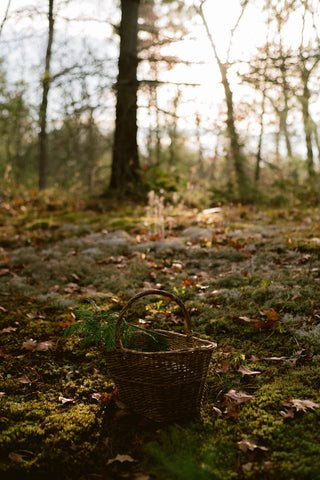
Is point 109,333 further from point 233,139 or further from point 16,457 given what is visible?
point 233,139

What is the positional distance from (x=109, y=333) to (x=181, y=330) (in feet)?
4.74

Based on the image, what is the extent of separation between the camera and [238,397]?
290cm

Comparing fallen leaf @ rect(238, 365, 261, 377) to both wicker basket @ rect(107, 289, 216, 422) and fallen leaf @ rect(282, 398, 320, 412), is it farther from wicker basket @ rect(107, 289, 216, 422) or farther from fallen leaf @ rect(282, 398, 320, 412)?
wicker basket @ rect(107, 289, 216, 422)

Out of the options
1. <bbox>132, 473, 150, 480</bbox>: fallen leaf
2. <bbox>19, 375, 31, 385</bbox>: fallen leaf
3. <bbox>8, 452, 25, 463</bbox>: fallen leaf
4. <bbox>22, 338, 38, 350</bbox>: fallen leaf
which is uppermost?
<bbox>22, 338, 38, 350</bbox>: fallen leaf

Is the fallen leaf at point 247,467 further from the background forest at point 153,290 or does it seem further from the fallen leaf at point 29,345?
the fallen leaf at point 29,345

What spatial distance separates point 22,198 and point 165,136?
12.2 meters

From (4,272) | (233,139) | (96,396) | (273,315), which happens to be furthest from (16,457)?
(233,139)

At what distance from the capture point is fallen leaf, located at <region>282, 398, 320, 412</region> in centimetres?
262

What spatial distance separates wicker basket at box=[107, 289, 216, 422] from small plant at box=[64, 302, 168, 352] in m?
0.15

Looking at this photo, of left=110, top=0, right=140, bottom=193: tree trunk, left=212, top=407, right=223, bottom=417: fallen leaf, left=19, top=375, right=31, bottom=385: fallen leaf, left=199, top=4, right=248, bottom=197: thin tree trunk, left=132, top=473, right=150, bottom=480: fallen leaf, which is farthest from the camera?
left=110, top=0, right=140, bottom=193: tree trunk

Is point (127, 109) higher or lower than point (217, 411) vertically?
higher

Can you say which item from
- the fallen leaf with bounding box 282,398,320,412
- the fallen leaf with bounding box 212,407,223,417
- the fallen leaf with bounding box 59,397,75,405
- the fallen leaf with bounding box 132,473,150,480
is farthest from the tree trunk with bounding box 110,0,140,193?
the fallen leaf with bounding box 132,473,150,480

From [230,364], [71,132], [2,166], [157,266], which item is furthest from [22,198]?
[2,166]

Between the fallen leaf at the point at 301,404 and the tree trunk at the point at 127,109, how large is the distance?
9886mm
